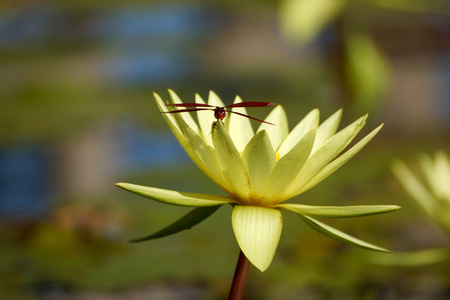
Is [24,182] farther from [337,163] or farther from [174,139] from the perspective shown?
[337,163]

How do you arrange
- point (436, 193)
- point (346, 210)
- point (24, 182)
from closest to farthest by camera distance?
point (346, 210)
point (436, 193)
point (24, 182)

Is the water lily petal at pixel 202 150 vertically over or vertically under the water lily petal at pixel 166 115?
under

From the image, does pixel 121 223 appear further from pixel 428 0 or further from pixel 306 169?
pixel 428 0

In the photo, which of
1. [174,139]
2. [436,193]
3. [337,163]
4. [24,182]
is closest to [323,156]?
[337,163]

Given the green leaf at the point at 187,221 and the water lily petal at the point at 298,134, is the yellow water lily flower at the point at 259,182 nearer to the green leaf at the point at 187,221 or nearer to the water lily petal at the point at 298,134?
the green leaf at the point at 187,221

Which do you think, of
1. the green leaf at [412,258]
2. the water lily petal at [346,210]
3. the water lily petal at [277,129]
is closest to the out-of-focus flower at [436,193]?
the green leaf at [412,258]
